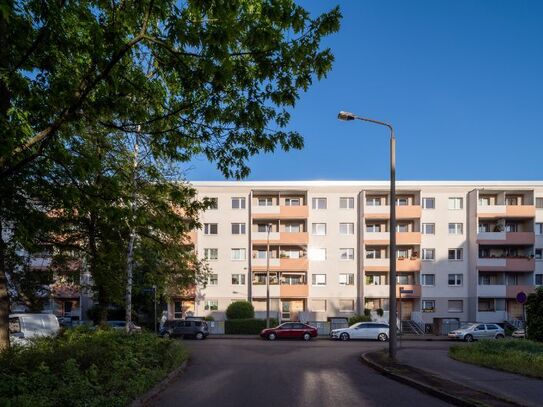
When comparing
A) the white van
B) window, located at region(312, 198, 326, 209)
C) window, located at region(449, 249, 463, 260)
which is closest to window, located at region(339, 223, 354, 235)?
window, located at region(312, 198, 326, 209)

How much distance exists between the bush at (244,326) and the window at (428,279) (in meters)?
16.3

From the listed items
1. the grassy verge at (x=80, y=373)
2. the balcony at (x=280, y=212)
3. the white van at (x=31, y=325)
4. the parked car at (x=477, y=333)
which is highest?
the balcony at (x=280, y=212)

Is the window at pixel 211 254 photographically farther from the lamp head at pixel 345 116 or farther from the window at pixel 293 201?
the lamp head at pixel 345 116

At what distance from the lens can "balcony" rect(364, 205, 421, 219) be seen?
49.1 m

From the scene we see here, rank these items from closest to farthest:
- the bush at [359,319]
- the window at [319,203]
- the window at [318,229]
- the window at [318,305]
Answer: the bush at [359,319] → the window at [318,305] → the window at [318,229] → the window at [319,203]

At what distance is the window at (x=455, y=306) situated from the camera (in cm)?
4978

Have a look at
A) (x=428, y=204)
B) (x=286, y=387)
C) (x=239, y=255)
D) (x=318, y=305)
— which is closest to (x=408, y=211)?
Result: (x=428, y=204)

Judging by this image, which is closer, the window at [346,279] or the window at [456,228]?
the window at [346,279]

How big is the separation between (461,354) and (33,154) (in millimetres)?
18629

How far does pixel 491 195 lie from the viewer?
5138cm

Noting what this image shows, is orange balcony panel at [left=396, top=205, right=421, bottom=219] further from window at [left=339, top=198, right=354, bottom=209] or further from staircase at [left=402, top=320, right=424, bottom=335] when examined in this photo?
staircase at [left=402, top=320, right=424, bottom=335]

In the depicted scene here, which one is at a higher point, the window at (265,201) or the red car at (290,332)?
the window at (265,201)

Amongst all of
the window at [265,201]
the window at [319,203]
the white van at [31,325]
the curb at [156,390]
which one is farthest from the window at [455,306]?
the curb at [156,390]

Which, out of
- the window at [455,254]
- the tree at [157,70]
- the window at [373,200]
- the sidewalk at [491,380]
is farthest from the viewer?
the window at [373,200]
